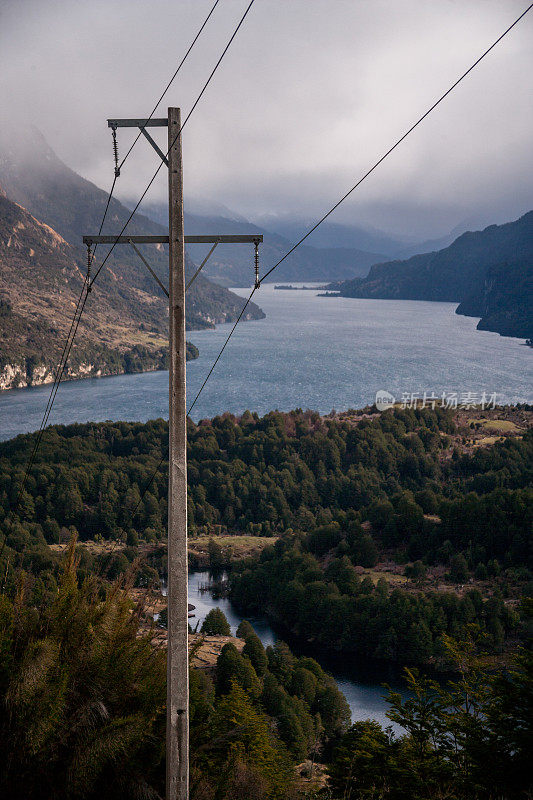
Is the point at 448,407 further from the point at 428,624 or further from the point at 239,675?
the point at 239,675

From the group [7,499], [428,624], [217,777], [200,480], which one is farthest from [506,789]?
[200,480]

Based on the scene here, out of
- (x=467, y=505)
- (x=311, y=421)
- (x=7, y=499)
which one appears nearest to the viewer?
(x=467, y=505)

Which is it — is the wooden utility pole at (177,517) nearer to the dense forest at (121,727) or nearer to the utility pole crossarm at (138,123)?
the utility pole crossarm at (138,123)

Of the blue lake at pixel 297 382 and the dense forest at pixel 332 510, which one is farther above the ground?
the blue lake at pixel 297 382

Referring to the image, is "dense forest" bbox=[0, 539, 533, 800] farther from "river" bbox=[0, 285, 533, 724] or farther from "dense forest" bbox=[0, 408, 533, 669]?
"river" bbox=[0, 285, 533, 724]

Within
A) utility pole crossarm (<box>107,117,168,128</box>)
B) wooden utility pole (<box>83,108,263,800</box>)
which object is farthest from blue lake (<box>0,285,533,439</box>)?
wooden utility pole (<box>83,108,263,800</box>)

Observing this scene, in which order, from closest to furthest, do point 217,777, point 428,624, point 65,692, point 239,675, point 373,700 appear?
point 65,692 → point 217,777 → point 239,675 → point 373,700 → point 428,624

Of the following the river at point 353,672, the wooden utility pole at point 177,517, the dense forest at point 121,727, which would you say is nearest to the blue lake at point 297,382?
the river at point 353,672
